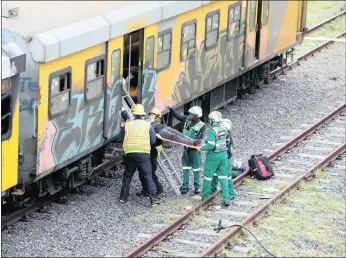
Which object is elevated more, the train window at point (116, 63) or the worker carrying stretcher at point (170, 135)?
the train window at point (116, 63)

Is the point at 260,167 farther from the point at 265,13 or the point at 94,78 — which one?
the point at 265,13

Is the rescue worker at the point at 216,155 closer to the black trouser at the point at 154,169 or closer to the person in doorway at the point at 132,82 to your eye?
the black trouser at the point at 154,169

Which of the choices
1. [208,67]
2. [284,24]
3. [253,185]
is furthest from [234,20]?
[253,185]

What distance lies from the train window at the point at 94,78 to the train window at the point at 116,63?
33 centimetres

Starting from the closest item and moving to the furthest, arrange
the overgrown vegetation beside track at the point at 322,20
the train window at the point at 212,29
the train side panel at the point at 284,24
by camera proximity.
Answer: the train window at the point at 212,29 → the train side panel at the point at 284,24 → the overgrown vegetation beside track at the point at 322,20

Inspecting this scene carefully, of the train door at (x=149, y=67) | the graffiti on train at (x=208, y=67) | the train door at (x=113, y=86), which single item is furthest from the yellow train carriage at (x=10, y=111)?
the graffiti on train at (x=208, y=67)

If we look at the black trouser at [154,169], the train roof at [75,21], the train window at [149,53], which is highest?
the train roof at [75,21]

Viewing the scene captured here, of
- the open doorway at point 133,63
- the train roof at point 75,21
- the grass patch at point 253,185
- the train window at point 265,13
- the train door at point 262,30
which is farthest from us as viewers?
the train window at point 265,13

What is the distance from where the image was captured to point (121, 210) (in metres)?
17.5

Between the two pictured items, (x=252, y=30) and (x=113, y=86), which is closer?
(x=113, y=86)

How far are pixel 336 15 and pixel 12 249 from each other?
67.8ft

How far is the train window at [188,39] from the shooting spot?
20884 mm

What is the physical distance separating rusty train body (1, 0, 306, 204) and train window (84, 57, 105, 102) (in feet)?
0.05

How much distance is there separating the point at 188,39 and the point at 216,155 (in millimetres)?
4193
